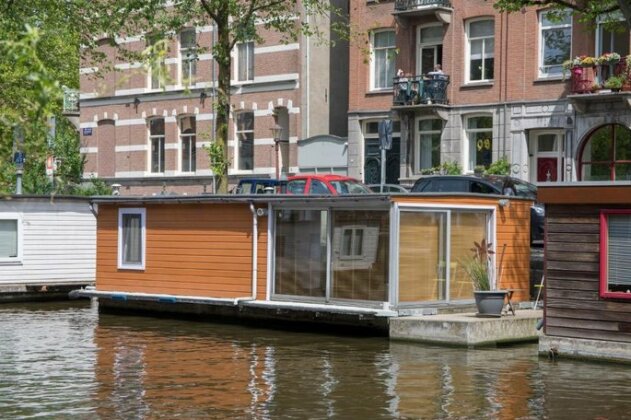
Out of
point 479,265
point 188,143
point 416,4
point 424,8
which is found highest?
point 416,4

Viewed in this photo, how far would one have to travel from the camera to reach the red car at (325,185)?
102ft

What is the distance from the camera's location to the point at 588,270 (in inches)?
731

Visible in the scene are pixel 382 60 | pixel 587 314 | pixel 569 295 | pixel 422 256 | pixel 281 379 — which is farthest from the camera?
pixel 382 60

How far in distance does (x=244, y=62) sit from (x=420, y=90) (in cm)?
902

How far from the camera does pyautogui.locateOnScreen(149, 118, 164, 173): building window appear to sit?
50.1 metres

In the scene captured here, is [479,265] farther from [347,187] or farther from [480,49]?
[480,49]

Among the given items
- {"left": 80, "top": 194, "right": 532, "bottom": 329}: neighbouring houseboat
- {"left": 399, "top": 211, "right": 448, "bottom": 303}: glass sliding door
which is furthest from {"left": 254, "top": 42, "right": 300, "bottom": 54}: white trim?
{"left": 399, "top": 211, "right": 448, "bottom": 303}: glass sliding door

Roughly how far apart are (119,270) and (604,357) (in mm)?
12659

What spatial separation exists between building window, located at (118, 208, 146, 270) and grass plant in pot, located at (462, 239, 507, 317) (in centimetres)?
800

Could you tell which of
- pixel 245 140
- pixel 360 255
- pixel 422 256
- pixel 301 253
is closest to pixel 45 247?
pixel 301 253

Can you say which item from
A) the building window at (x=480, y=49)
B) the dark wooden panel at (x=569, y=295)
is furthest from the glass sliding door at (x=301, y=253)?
the building window at (x=480, y=49)

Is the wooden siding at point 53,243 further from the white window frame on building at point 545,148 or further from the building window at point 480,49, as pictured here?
the building window at point 480,49

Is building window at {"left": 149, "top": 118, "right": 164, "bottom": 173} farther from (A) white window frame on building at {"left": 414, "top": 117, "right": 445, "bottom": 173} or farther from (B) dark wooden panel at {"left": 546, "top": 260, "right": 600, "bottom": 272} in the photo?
(B) dark wooden panel at {"left": 546, "top": 260, "right": 600, "bottom": 272}

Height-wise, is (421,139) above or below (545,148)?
above
